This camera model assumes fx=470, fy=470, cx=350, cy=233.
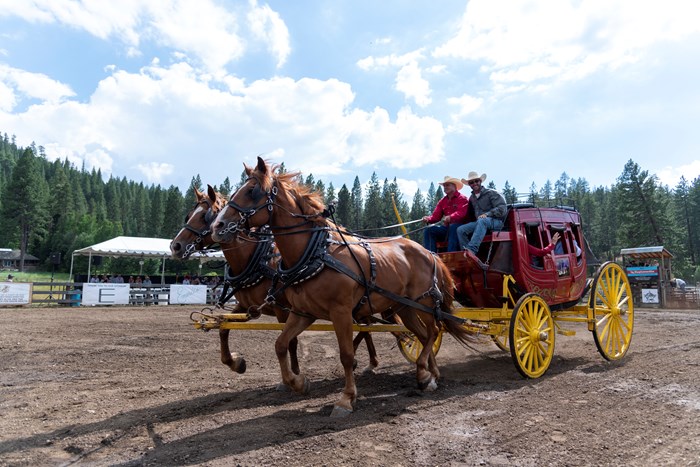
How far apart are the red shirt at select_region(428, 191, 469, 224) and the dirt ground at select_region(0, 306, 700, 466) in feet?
8.16

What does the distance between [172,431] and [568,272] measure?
6680 millimetres

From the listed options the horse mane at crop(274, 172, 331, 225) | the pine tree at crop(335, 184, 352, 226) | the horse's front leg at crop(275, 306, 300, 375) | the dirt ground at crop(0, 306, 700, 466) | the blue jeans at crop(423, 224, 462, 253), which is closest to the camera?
the dirt ground at crop(0, 306, 700, 466)

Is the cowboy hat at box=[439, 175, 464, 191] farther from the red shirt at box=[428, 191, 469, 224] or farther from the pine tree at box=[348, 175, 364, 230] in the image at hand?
the pine tree at box=[348, 175, 364, 230]

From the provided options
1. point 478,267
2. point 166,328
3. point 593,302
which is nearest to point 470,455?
point 478,267

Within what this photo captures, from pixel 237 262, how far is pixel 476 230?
139 inches

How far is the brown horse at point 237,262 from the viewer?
633 cm

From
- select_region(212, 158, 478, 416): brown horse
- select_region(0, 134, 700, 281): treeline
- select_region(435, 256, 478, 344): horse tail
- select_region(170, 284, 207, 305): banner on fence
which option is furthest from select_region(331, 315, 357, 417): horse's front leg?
select_region(0, 134, 700, 281): treeline

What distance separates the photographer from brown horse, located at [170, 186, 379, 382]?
633 cm

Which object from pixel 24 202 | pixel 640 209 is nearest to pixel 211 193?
pixel 640 209

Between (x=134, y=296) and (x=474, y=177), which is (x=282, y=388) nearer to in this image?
(x=474, y=177)

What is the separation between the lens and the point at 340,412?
497cm

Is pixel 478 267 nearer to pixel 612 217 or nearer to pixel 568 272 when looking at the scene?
pixel 568 272

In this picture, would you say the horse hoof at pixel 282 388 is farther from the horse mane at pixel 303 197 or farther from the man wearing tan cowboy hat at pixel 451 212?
the man wearing tan cowboy hat at pixel 451 212

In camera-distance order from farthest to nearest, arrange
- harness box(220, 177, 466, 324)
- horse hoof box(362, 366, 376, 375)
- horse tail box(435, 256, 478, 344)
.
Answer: horse hoof box(362, 366, 376, 375)
horse tail box(435, 256, 478, 344)
harness box(220, 177, 466, 324)
